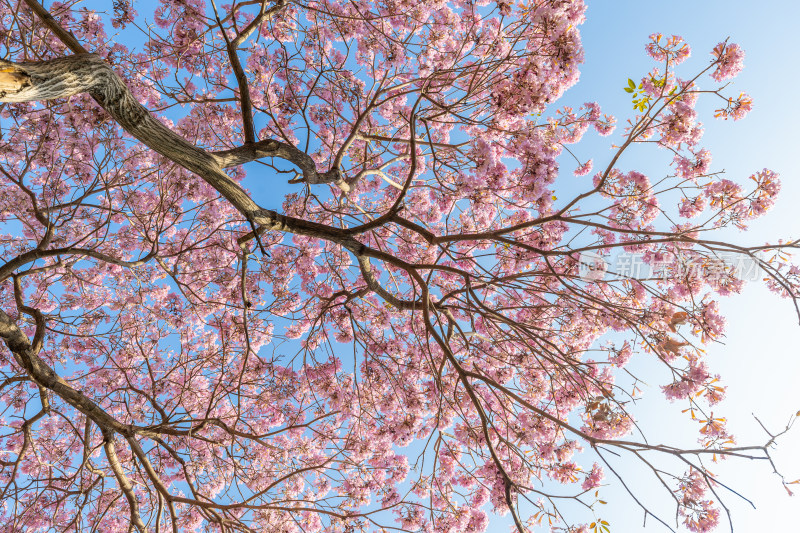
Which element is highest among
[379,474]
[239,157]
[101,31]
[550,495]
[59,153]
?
[101,31]

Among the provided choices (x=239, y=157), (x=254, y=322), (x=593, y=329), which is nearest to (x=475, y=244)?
(x=593, y=329)

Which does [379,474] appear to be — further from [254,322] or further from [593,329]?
[593,329]

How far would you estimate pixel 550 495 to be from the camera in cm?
253

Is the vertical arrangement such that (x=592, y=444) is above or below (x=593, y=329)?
below

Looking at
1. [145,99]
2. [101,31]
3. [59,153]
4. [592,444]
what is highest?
[101,31]

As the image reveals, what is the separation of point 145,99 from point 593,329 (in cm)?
665

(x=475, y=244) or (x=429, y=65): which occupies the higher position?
(x=429, y=65)

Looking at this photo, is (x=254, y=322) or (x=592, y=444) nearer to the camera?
(x=592, y=444)

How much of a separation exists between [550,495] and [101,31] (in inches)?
283

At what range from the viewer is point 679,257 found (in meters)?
3.41

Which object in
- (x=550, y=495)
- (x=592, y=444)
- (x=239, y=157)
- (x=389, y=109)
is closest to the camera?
(x=592, y=444)

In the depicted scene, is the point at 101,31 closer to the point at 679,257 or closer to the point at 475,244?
the point at 475,244

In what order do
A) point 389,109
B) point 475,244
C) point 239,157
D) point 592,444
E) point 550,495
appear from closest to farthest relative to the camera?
point 592,444 < point 550,495 < point 239,157 < point 475,244 < point 389,109

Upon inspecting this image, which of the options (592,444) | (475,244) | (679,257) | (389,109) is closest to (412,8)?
(389,109)
